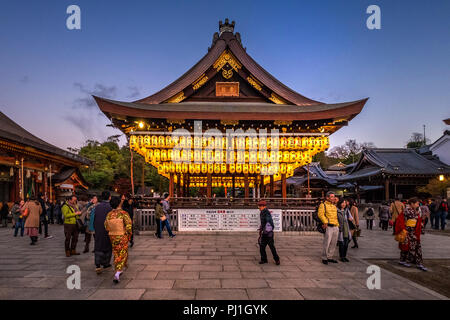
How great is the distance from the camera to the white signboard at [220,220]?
1202 cm

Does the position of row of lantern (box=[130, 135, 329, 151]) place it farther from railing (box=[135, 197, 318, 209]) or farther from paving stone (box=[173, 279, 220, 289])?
paving stone (box=[173, 279, 220, 289])

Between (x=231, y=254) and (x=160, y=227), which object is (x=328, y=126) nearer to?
(x=231, y=254)

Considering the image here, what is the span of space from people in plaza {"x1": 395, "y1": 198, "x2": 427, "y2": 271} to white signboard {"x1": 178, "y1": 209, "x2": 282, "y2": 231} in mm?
5980

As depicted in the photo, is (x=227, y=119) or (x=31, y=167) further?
(x=31, y=167)

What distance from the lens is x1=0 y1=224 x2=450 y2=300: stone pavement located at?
5000mm

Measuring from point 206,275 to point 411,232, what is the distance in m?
5.78

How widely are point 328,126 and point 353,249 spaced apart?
644cm

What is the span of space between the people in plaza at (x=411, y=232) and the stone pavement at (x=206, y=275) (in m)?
1.13

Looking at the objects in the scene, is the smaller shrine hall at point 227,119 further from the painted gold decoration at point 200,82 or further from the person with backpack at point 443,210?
the person with backpack at point 443,210

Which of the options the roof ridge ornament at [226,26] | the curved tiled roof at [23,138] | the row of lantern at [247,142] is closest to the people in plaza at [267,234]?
the row of lantern at [247,142]

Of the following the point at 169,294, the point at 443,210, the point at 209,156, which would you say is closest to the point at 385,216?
the point at 443,210

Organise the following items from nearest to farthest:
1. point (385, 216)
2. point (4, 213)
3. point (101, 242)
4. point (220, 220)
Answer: point (101, 242)
point (220, 220)
point (385, 216)
point (4, 213)

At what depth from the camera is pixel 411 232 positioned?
7129 mm

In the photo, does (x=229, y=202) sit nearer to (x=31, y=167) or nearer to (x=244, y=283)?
(x=244, y=283)
